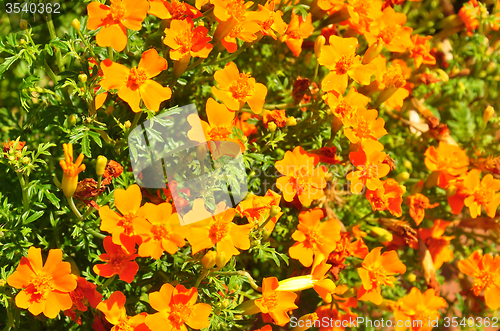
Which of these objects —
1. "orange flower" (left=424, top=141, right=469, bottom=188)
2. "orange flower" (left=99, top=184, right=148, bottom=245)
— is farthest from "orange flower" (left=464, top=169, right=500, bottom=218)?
"orange flower" (left=99, top=184, right=148, bottom=245)

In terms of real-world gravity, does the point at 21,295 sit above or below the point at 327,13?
below

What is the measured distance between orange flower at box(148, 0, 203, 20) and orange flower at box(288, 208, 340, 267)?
888 mm

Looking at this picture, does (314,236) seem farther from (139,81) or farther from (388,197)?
(139,81)

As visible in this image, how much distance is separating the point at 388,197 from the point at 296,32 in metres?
0.80

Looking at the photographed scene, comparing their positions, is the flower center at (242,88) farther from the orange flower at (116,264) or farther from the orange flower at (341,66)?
the orange flower at (116,264)

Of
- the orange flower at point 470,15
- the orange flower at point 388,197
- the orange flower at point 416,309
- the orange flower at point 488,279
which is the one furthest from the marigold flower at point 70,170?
the orange flower at point 470,15

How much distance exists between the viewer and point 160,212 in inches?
55.5

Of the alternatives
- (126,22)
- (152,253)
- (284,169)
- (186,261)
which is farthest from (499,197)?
(126,22)

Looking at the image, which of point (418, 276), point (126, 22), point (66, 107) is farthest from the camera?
point (418, 276)

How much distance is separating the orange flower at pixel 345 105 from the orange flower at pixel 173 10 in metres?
0.60

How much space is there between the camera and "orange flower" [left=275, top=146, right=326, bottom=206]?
1.69m

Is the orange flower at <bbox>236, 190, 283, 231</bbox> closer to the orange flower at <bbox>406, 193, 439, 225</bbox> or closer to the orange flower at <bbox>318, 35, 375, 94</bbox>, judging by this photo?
the orange flower at <bbox>318, 35, 375, 94</bbox>

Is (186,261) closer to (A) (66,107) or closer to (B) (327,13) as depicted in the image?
(A) (66,107)

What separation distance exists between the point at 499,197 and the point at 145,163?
5.20 feet
